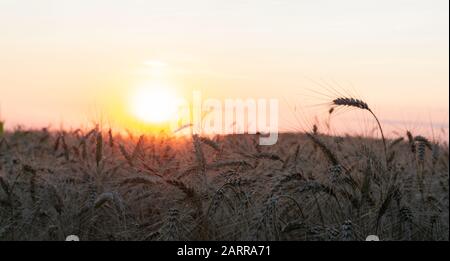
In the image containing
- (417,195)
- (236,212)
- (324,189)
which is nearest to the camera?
(324,189)

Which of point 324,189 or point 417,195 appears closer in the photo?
point 324,189

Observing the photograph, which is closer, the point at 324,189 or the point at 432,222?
the point at 324,189

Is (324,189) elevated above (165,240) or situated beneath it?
elevated above

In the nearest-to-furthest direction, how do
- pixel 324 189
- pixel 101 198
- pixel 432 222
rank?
pixel 101 198, pixel 324 189, pixel 432 222
